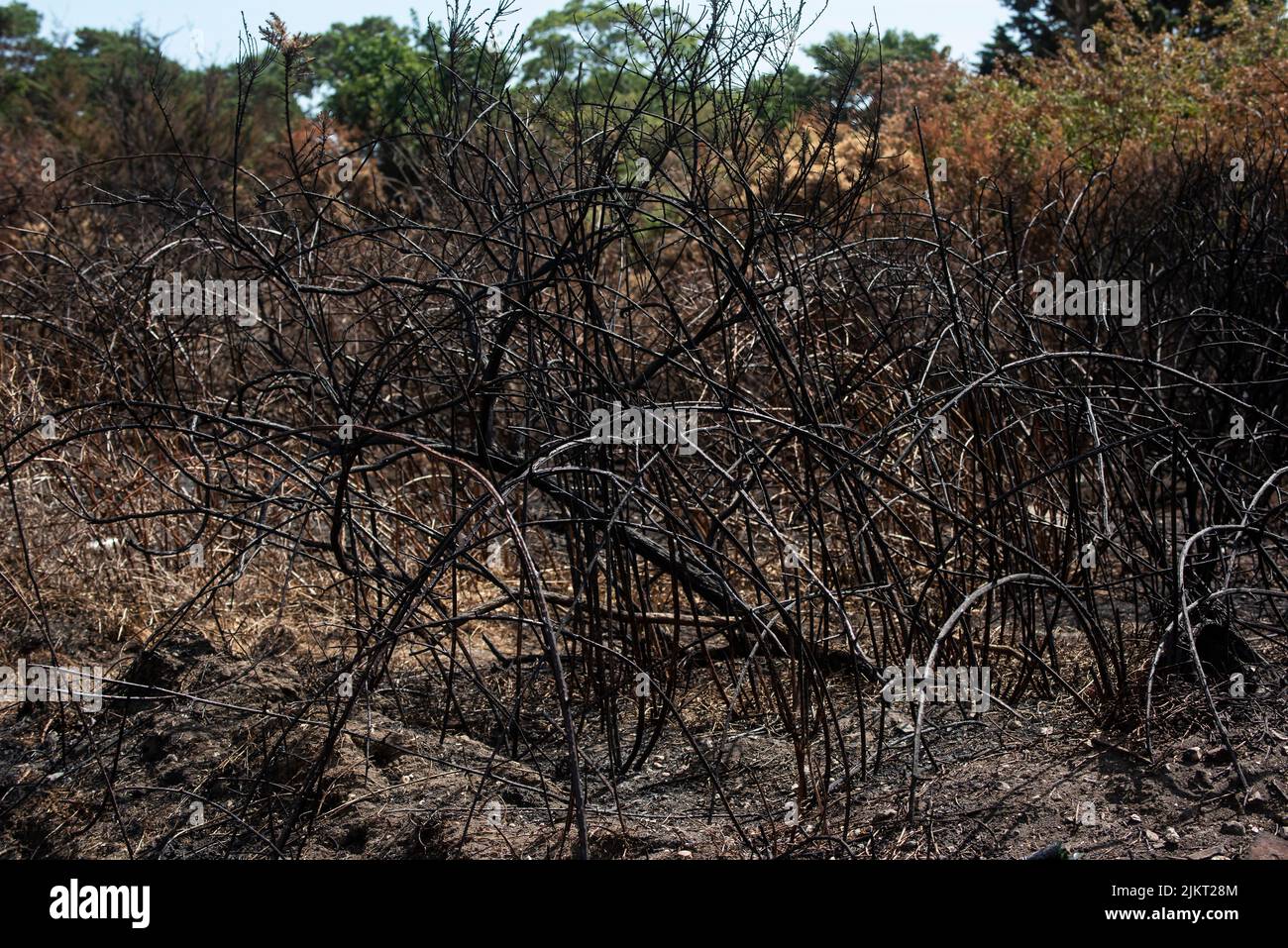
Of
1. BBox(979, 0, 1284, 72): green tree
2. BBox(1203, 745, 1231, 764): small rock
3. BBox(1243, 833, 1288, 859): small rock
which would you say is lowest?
BBox(1243, 833, 1288, 859): small rock

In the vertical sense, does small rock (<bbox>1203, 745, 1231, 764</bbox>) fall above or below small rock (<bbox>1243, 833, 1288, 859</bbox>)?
above

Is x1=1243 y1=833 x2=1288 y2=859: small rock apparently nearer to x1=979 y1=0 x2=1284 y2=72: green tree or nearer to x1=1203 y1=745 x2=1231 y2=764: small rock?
x1=1203 y1=745 x2=1231 y2=764: small rock

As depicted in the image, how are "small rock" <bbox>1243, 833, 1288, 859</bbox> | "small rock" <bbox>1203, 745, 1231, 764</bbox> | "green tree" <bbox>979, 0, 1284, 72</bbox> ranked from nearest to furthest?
"small rock" <bbox>1243, 833, 1288, 859</bbox> → "small rock" <bbox>1203, 745, 1231, 764</bbox> → "green tree" <bbox>979, 0, 1284, 72</bbox>

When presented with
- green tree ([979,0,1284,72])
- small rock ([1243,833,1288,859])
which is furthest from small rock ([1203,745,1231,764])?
green tree ([979,0,1284,72])

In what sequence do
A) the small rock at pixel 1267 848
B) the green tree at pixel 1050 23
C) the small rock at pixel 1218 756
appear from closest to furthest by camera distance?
the small rock at pixel 1267 848
the small rock at pixel 1218 756
the green tree at pixel 1050 23

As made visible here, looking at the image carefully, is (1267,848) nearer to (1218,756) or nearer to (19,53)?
(1218,756)

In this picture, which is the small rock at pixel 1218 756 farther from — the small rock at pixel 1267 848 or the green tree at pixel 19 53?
the green tree at pixel 19 53

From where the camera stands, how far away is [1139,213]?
6703 millimetres

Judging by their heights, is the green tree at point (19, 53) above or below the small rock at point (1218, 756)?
above

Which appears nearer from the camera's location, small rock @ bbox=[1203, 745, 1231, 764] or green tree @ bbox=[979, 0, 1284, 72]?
small rock @ bbox=[1203, 745, 1231, 764]

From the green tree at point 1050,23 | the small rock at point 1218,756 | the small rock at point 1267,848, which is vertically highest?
the green tree at point 1050,23

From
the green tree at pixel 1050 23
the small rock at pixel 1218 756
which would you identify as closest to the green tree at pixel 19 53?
the green tree at pixel 1050 23
